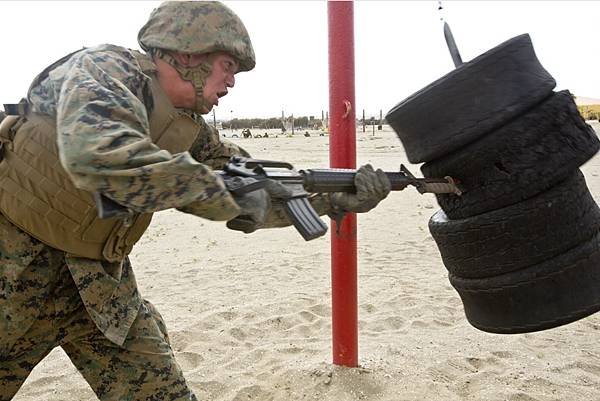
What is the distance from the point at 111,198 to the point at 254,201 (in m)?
0.51

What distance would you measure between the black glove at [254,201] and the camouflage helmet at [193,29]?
50 cm

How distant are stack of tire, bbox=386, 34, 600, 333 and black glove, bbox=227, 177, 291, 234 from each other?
57cm

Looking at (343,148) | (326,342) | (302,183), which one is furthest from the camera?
(326,342)

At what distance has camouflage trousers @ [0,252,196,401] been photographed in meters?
2.23

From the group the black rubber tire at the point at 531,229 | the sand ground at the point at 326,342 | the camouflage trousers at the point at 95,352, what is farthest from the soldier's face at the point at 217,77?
the sand ground at the point at 326,342

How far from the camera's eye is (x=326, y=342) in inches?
146

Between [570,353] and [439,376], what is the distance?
878 mm

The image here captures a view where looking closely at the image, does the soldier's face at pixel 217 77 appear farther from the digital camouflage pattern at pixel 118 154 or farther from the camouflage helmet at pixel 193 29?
the digital camouflage pattern at pixel 118 154

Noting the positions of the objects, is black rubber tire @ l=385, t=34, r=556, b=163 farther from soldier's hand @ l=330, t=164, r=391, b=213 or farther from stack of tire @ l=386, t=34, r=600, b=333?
soldier's hand @ l=330, t=164, r=391, b=213

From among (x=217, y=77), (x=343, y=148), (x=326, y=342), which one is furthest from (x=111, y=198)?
(x=326, y=342)

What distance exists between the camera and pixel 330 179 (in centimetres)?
233

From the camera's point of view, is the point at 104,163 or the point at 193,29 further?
the point at 193,29

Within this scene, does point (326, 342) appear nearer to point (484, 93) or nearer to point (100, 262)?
point (100, 262)

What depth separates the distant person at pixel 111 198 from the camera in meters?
1.72
